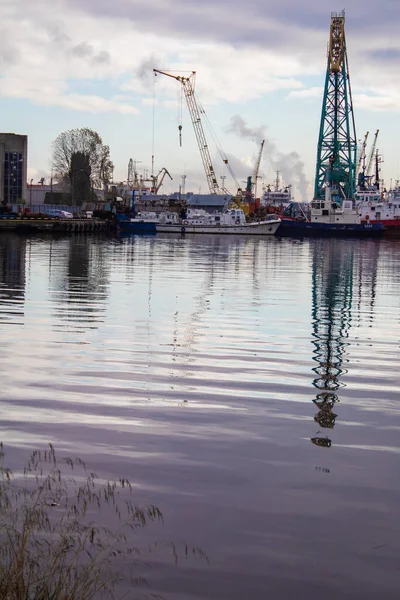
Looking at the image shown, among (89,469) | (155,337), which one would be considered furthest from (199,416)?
(155,337)

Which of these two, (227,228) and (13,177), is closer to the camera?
(227,228)

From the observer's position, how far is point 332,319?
23.8m

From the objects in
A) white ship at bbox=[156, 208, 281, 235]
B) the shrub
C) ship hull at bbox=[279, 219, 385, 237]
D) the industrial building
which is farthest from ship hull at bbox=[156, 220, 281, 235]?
the shrub

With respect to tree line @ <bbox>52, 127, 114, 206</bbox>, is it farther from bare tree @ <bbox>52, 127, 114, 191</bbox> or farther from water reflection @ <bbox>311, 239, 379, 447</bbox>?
water reflection @ <bbox>311, 239, 379, 447</bbox>

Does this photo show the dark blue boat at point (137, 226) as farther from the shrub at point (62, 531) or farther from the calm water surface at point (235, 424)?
the shrub at point (62, 531)

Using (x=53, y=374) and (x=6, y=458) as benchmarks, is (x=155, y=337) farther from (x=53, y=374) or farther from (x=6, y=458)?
(x=6, y=458)

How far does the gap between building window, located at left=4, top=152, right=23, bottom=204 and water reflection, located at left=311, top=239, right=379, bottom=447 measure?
8686cm

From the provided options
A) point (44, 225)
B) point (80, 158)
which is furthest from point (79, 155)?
point (44, 225)

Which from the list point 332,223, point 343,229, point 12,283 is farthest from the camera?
point 332,223

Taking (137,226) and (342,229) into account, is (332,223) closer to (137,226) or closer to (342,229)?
(342,229)

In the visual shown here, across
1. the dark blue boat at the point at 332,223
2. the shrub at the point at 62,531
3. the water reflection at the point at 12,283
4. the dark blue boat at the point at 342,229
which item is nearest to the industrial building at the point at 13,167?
the dark blue boat at the point at 332,223

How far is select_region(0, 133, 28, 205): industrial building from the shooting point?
422 ft

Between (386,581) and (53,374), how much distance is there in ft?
28.4

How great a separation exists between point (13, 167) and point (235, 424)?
124 meters
